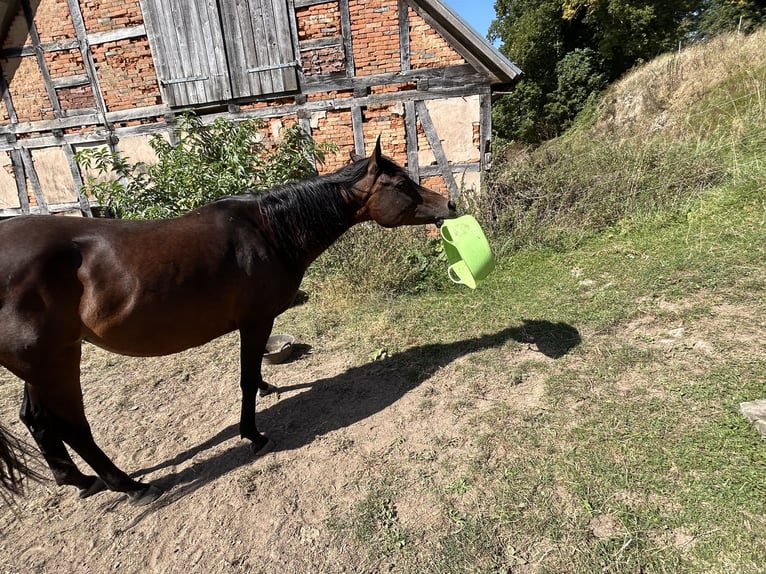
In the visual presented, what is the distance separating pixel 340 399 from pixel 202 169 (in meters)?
4.39

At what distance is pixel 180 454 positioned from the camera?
2824 mm

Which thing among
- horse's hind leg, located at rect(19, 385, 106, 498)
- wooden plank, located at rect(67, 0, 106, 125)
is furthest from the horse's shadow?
wooden plank, located at rect(67, 0, 106, 125)

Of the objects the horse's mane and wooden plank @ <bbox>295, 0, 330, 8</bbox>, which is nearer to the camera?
the horse's mane

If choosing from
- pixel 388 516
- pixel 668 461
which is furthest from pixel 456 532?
pixel 668 461

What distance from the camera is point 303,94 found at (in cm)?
668

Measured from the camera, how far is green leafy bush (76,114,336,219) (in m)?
5.71

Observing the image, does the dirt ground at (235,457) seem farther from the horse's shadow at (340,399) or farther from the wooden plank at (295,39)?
the wooden plank at (295,39)

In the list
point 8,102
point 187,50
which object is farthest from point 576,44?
point 8,102

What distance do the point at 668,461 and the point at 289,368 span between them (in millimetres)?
3111

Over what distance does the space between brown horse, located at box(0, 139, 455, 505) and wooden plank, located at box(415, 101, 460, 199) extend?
3929 mm

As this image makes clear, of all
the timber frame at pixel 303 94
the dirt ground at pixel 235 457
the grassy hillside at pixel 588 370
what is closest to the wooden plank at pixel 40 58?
the timber frame at pixel 303 94

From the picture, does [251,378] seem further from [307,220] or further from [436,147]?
[436,147]

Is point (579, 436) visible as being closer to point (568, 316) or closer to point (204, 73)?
point (568, 316)

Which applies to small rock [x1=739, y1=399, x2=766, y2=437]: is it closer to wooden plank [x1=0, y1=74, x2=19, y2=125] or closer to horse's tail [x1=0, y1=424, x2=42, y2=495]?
horse's tail [x1=0, y1=424, x2=42, y2=495]
